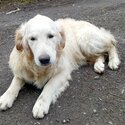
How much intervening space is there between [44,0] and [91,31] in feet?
17.5

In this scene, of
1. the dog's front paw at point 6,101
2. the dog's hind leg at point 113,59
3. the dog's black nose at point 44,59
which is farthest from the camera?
the dog's hind leg at point 113,59

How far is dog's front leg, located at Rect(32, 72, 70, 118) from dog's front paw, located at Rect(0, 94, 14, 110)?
335mm

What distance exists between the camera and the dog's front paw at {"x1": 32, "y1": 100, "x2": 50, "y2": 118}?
4.24 meters

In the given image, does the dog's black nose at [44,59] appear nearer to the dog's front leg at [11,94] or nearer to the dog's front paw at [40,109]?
the dog's front paw at [40,109]

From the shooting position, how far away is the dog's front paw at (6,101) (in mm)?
4420

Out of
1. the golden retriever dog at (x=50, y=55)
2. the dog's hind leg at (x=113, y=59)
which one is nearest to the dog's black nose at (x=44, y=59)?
the golden retriever dog at (x=50, y=55)

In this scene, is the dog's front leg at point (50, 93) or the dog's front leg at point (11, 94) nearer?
the dog's front leg at point (50, 93)

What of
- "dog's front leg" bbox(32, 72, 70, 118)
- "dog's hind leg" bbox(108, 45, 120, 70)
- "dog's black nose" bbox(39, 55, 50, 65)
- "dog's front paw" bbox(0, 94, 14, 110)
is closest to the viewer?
"dog's black nose" bbox(39, 55, 50, 65)

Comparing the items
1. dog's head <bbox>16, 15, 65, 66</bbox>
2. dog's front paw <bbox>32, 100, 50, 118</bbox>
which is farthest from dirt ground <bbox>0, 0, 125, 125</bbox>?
dog's head <bbox>16, 15, 65, 66</bbox>

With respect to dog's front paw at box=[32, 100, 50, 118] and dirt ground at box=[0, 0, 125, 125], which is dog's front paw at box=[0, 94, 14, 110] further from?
dog's front paw at box=[32, 100, 50, 118]

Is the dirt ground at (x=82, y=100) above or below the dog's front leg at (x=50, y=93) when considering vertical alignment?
below

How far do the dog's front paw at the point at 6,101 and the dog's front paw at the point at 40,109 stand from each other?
34 cm

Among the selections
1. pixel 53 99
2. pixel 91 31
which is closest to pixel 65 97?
pixel 53 99

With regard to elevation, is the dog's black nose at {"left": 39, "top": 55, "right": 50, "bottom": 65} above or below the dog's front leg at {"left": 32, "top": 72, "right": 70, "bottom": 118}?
above
